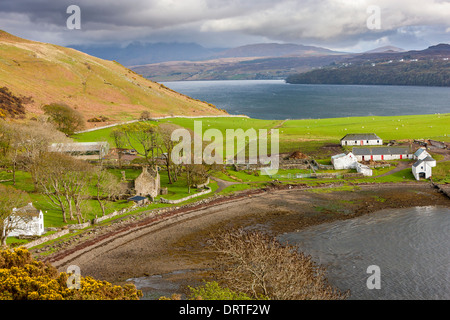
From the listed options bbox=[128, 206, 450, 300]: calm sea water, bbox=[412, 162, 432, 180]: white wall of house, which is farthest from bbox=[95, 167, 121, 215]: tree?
bbox=[412, 162, 432, 180]: white wall of house

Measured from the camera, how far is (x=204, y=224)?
165 feet

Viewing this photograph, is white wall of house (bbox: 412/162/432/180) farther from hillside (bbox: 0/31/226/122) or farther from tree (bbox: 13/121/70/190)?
hillside (bbox: 0/31/226/122)

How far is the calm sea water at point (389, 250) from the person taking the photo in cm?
3331

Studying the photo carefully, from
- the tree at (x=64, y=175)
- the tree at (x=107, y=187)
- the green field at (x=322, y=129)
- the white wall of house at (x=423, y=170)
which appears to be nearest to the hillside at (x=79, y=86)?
the green field at (x=322, y=129)

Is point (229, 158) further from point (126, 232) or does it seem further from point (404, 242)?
point (404, 242)

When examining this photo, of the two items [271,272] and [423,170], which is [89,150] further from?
[423,170]

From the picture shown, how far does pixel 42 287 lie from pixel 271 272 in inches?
686

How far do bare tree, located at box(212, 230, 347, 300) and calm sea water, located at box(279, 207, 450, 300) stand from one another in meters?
1.88

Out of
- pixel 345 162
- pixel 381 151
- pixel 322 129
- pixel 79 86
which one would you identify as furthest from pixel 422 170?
pixel 79 86

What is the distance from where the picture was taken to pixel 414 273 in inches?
1403

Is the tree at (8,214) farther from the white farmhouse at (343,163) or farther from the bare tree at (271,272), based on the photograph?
the white farmhouse at (343,163)

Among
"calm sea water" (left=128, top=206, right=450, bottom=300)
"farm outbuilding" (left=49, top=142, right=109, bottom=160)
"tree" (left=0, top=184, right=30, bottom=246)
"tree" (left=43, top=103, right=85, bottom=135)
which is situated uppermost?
"tree" (left=43, top=103, right=85, bottom=135)

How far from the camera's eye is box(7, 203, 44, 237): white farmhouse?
41.2 metres

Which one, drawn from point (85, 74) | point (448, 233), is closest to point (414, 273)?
point (448, 233)
